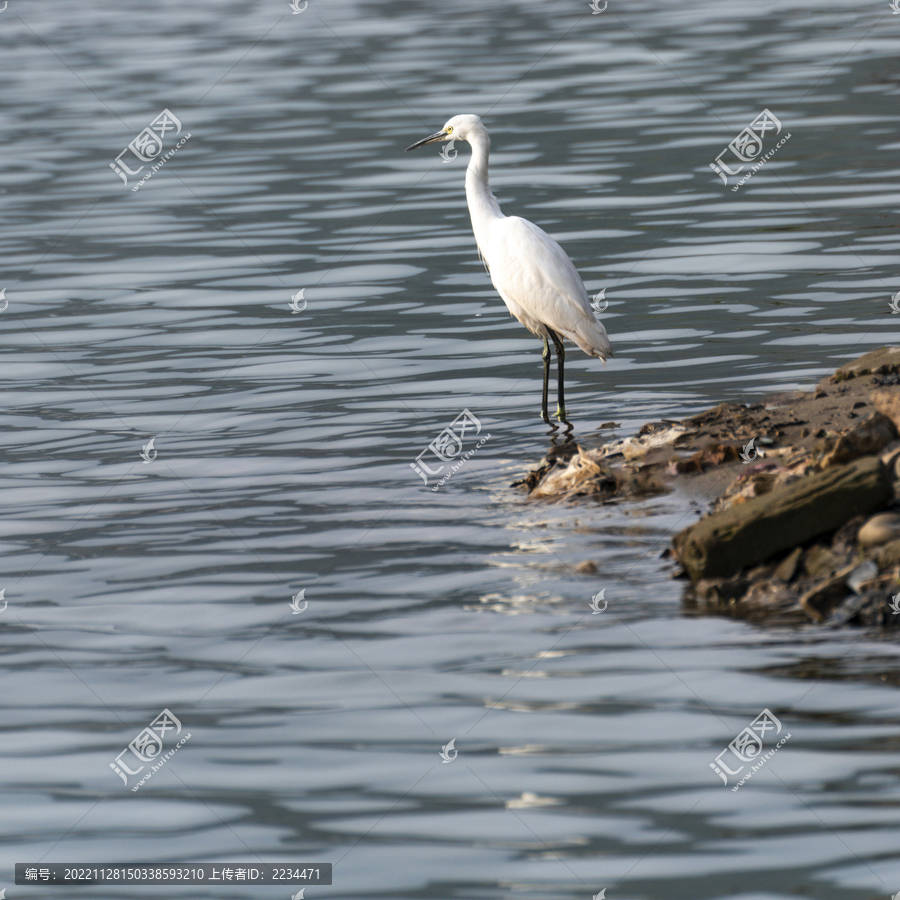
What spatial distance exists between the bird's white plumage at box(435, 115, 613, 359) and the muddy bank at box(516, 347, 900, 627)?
1.40 metres

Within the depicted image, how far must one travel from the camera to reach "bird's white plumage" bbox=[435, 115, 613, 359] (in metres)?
12.3

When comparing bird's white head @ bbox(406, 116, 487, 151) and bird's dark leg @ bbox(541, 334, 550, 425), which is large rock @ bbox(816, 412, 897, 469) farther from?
bird's white head @ bbox(406, 116, 487, 151)

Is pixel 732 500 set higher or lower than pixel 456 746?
higher

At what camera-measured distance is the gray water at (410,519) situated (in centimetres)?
605

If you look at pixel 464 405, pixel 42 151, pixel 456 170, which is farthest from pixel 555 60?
pixel 464 405

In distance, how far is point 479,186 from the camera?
12938mm

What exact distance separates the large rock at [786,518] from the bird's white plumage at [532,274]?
4290 millimetres

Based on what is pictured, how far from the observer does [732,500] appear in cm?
926

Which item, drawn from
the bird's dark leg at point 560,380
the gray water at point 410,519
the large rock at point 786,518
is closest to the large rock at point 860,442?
the large rock at point 786,518

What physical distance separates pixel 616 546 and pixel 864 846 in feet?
12.3

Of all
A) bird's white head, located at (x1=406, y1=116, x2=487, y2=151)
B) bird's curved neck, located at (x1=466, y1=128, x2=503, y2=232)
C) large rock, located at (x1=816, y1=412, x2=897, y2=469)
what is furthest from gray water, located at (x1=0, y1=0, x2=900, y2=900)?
bird's white head, located at (x1=406, y1=116, x2=487, y2=151)

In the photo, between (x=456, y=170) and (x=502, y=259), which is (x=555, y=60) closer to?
(x=456, y=170)

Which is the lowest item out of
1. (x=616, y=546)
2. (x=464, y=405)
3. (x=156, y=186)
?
(x=616, y=546)

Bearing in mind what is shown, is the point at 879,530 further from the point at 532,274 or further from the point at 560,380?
the point at 532,274
